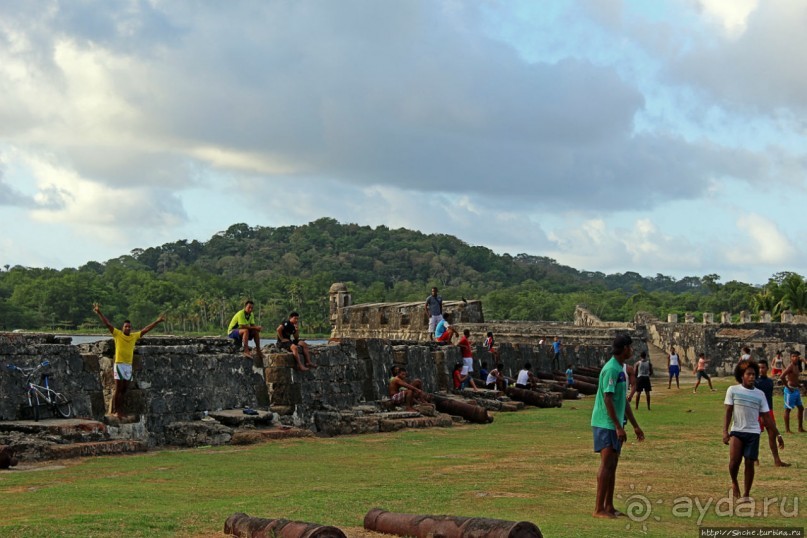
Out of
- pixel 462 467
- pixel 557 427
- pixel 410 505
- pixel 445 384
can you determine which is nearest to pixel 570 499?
pixel 410 505

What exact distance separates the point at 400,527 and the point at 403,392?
1263 cm

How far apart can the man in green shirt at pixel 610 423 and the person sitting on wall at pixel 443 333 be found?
17.0 metres

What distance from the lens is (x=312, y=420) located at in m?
18.5

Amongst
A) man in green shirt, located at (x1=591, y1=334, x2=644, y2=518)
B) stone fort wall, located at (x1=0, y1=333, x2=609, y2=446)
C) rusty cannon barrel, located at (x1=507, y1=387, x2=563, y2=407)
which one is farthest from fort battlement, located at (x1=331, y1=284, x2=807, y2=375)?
man in green shirt, located at (x1=591, y1=334, x2=644, y2=518)

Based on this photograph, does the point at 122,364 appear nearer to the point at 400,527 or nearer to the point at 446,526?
the point at 400,527

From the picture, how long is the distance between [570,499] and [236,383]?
8084 mm

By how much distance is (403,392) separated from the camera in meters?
21.0

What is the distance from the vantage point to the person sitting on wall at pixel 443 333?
27.8 metres

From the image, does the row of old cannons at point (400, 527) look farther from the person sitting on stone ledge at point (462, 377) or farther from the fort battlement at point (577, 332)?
the fort battlement at point (577, 332)

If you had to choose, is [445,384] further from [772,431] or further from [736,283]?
[736,283]
